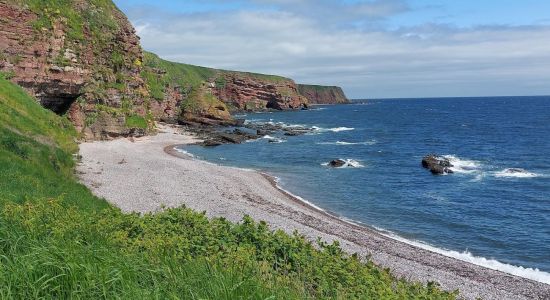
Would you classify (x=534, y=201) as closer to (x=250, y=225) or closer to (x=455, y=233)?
(x=455, y=233)

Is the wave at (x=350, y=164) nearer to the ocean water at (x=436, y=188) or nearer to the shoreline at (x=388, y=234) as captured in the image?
the ocean water at (x=436, y=188)

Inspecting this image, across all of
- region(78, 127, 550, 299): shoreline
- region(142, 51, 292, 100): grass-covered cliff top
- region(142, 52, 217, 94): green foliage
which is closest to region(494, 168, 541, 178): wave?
region(78, 127, 550, 299): shoreline

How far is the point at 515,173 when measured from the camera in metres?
52.0

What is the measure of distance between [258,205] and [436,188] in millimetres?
20205

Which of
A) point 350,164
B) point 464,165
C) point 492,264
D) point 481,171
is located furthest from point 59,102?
point 464,165

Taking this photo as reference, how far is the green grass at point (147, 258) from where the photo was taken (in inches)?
244

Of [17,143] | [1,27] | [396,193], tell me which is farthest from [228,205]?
[1,27]

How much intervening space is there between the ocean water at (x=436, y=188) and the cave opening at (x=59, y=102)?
16934 mm

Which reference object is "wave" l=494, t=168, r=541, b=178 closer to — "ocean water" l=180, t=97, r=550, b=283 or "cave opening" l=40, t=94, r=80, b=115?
"ocean water" l=180, t=97, r=550, b=283

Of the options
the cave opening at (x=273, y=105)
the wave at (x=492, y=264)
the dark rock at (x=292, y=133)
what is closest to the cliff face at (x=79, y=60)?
the dark rock at (x=292, y=133)

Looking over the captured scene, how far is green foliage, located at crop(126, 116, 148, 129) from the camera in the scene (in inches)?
2552

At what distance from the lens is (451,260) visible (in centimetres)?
2473

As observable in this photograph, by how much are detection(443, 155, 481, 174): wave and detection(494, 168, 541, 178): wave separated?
3005mm

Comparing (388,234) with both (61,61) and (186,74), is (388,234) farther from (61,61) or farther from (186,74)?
(186,74)
